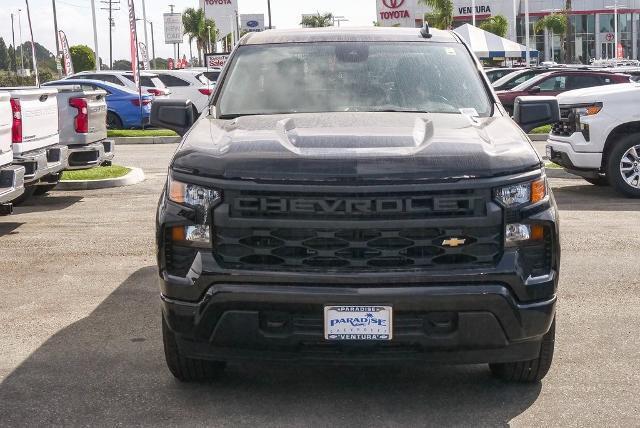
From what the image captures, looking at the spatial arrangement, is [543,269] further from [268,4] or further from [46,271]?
[268,4]

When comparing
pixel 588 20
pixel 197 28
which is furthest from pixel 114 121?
pixel 197 28

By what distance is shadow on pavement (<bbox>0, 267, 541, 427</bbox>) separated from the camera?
486 centimetres

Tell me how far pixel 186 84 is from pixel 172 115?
929 inches

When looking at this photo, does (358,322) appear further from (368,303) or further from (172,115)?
(172,115)

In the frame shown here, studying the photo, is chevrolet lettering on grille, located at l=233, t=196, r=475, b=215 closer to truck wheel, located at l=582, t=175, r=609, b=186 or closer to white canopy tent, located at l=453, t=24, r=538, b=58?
truck wheel, located at l=582, t=175, r=609, b=186

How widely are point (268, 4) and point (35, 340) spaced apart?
77.8 meters

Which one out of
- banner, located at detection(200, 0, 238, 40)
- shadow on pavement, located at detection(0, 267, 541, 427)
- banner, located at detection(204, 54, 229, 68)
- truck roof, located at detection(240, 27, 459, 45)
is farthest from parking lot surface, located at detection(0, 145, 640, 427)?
banner, located at detection(200, 0, 238, 40)

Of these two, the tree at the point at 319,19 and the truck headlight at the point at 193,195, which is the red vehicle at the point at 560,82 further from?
the tree at the point at 319,19

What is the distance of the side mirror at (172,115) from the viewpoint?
6.41 metres

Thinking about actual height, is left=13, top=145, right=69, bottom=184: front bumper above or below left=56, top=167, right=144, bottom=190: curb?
above

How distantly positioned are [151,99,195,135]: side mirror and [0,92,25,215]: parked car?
3361 millimetres

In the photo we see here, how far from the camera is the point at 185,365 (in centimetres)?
522

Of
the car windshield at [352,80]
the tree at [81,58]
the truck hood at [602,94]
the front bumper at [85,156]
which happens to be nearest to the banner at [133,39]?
the front bumper at [85,156]

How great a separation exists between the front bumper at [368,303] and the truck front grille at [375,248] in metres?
0.12
